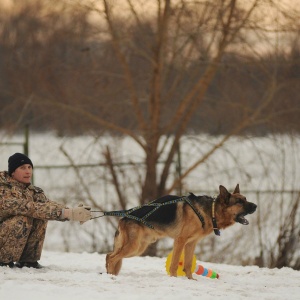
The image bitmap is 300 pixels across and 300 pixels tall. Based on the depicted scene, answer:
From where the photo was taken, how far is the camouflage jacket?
7.49m

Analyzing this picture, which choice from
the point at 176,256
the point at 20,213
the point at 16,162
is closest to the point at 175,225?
the point at 176,256

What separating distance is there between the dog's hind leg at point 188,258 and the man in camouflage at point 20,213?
142cm

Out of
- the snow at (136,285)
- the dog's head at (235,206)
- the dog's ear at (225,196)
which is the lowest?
the snow at (136,285)

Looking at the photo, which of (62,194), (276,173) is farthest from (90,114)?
(276,173)

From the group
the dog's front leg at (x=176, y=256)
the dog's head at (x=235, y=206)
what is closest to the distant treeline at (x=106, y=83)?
the dog's head at (x=235, y=206)

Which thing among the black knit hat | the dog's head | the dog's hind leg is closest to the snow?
the dog's hind leg

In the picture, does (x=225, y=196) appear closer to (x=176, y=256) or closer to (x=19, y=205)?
(x=176, y=256)

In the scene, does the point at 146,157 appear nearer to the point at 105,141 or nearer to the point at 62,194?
the point at 105,141

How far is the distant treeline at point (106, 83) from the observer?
13.9m

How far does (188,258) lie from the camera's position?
27.6 feet

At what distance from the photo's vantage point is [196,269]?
863 centimetres

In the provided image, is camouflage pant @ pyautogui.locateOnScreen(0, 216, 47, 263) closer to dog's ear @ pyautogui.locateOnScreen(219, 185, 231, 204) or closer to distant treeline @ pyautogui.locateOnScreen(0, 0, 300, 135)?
dog's ear @ pyautogui.locateOnScreen(219, 185, 231, 204)

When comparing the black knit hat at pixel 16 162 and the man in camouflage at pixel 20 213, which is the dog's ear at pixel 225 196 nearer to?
the man in camouflage at pixel 20 213

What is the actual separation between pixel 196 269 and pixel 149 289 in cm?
232
